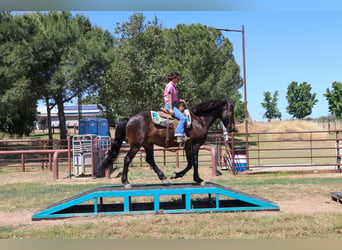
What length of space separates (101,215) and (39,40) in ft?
62.9

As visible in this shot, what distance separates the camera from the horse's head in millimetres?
8078

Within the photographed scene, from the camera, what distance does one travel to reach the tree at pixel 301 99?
7075 cm

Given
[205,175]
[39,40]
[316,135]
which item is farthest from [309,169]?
[316,135]

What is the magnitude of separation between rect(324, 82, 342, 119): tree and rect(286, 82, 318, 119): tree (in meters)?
6.58

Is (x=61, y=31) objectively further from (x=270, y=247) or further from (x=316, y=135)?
(x=316, y=135)

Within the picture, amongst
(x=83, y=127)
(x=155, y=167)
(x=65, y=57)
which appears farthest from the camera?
(x=83, y=127)

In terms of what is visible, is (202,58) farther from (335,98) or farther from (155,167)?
(335,98)

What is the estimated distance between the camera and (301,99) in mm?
71938

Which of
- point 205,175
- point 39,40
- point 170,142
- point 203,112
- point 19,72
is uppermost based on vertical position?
point 39,40

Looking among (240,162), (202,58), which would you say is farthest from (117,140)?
(202,58)

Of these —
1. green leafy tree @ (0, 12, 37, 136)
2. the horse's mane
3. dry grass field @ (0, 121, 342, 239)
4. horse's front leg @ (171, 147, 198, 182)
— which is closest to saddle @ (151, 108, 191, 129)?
the horse's mane

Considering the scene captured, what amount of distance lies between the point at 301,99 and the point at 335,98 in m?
9.31

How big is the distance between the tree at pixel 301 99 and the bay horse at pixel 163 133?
Result: 6692 centimetres

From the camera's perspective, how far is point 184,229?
5.79 meters
